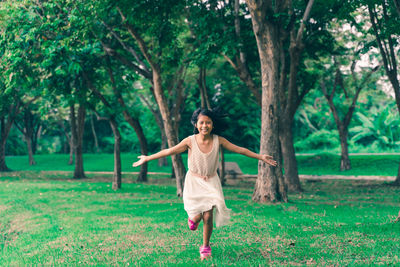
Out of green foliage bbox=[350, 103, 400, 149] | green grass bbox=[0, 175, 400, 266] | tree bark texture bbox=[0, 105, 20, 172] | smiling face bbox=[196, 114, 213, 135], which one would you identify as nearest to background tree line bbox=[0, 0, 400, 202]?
green grass bbox=[0, 175, 400, 266]

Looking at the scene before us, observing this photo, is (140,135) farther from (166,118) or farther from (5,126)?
(5,126)

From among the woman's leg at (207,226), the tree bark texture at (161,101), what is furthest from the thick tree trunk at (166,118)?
the woman's leg at (207,226)

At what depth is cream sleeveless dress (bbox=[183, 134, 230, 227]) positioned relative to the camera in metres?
5.76

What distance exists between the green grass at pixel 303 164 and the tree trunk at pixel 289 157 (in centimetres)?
1158

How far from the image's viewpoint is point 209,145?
5914 mm

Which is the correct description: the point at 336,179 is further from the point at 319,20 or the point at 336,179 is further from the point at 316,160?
the point at 319,20

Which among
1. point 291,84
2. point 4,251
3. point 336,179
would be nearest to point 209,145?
point 4,251

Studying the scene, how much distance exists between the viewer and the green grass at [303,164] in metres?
27.6

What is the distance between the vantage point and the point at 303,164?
99.2 ft

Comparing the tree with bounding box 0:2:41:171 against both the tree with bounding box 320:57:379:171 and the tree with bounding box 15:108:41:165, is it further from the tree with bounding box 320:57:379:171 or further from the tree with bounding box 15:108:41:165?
the tree with bounding box 15:108:41:165

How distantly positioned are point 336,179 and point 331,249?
17.8 m

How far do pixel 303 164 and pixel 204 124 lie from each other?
25.5 m

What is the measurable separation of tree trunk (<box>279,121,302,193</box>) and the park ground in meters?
3.47

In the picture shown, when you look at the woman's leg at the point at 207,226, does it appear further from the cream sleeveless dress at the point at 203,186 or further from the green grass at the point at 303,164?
the green grass at the point at 303,164
